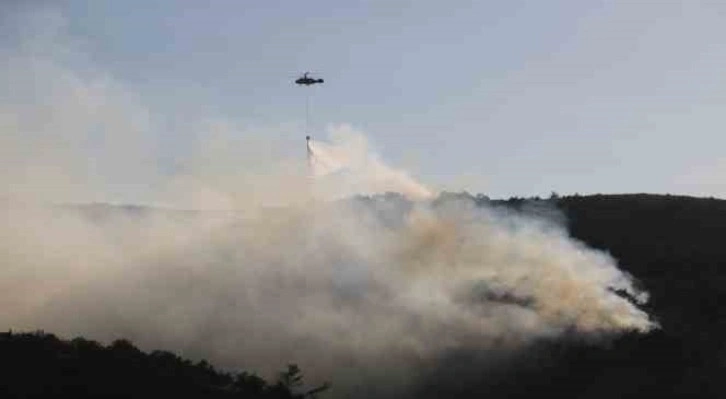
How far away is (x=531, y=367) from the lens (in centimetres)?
8719

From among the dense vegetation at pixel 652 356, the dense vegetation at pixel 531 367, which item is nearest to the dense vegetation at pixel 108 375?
the dense vegetation at pixel 531 367

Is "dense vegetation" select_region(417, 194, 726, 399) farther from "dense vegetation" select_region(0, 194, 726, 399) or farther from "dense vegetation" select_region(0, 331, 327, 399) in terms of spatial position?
"dense vegetation" select_region(0, 331, 327, 399)

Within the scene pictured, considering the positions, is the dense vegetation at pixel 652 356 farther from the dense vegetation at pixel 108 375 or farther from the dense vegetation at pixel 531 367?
→ the dense vegetation at pixel 108 375

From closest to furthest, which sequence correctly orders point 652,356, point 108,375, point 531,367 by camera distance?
point 108,375 < point 652,356 < point 531,367

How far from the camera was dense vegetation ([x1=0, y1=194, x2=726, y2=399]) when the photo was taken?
75000 millimetres

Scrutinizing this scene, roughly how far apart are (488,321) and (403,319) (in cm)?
801

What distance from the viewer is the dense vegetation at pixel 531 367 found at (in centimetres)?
7500

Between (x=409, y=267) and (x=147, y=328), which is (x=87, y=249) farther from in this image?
(x=409, y=267)

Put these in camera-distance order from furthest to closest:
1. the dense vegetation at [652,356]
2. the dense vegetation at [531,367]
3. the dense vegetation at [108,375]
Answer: the dense vegetation at [652,356], the dense vegetation at [531,367], the dense vegetation at [108,375]

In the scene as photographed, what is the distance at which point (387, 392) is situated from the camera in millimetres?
86188

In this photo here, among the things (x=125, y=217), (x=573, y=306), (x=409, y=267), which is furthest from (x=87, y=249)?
(x=573, y=306)

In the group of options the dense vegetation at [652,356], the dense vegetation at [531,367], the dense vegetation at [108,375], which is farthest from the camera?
the dense vegetation at [652,356]

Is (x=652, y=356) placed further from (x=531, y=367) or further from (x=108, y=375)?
(x=108, y=375)

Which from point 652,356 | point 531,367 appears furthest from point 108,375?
point 652,356
